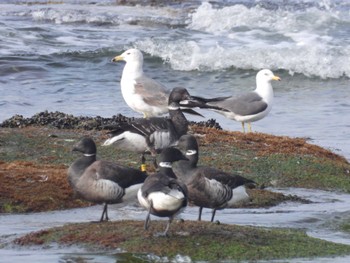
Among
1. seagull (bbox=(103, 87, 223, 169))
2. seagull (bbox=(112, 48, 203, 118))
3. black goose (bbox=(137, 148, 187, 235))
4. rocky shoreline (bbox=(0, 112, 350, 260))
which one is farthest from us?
seagull (bbox=(112, 48, 203, 118))

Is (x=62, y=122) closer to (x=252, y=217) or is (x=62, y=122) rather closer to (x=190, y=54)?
(x=252, y=217)

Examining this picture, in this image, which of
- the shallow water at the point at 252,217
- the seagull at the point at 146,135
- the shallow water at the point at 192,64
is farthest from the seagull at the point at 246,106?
the shallow water at the point at 252,217

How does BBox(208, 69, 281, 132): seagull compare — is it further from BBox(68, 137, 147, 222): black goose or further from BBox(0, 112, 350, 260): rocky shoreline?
BBox(68, 137, 147, 222): black goose

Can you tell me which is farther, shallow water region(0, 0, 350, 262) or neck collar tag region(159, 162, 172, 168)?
shallow water region(0, 0, 350, 262)

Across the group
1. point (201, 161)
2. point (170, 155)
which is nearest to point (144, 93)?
point (201, 161)

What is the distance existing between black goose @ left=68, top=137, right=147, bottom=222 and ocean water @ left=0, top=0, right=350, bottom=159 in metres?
7.10

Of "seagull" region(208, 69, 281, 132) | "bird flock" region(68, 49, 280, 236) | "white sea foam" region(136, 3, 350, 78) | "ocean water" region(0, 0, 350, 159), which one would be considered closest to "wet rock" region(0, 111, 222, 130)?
"seagull" region(208, 69, 281, 132)

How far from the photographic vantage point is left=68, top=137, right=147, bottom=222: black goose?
968 centimetres

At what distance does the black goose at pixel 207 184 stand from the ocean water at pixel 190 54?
6.43m

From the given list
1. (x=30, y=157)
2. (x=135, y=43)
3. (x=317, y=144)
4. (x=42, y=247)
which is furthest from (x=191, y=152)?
(x=135, y=43)

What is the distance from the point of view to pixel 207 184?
31.9 feet

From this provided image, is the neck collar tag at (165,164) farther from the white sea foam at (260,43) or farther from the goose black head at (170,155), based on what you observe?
the white sea foam at (260,43)

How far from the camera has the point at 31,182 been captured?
1189 cm

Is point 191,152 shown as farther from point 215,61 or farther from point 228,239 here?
point 215,61
